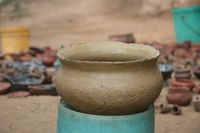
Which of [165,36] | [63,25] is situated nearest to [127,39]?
[165,36]

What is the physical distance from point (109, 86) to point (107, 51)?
72cm

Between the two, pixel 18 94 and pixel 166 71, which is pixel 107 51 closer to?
pixel 18 94

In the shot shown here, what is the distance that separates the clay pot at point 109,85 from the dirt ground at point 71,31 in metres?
1.48

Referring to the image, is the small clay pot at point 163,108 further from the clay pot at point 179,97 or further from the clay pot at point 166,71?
the clay pot at point 166,71

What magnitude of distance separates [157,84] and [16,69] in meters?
5.39

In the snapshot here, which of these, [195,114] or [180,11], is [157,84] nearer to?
[195,114]

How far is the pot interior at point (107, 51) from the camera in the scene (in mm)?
2588

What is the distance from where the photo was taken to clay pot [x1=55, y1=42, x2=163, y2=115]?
2047mm

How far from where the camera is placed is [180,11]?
38.7 ft

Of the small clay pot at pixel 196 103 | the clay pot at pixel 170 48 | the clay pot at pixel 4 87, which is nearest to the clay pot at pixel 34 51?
the clay pot at pixel 170 48

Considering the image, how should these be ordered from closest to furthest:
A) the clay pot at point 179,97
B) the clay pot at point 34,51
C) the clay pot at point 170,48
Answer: the clay pot at point 179,97
the clay pot at point 170,48
the clay pot at point 34,51

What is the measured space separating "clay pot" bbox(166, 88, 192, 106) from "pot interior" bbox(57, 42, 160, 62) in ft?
6.60

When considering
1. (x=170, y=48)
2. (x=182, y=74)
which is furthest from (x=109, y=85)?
(x=170, y=48)

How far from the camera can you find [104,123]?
6.86 ft
